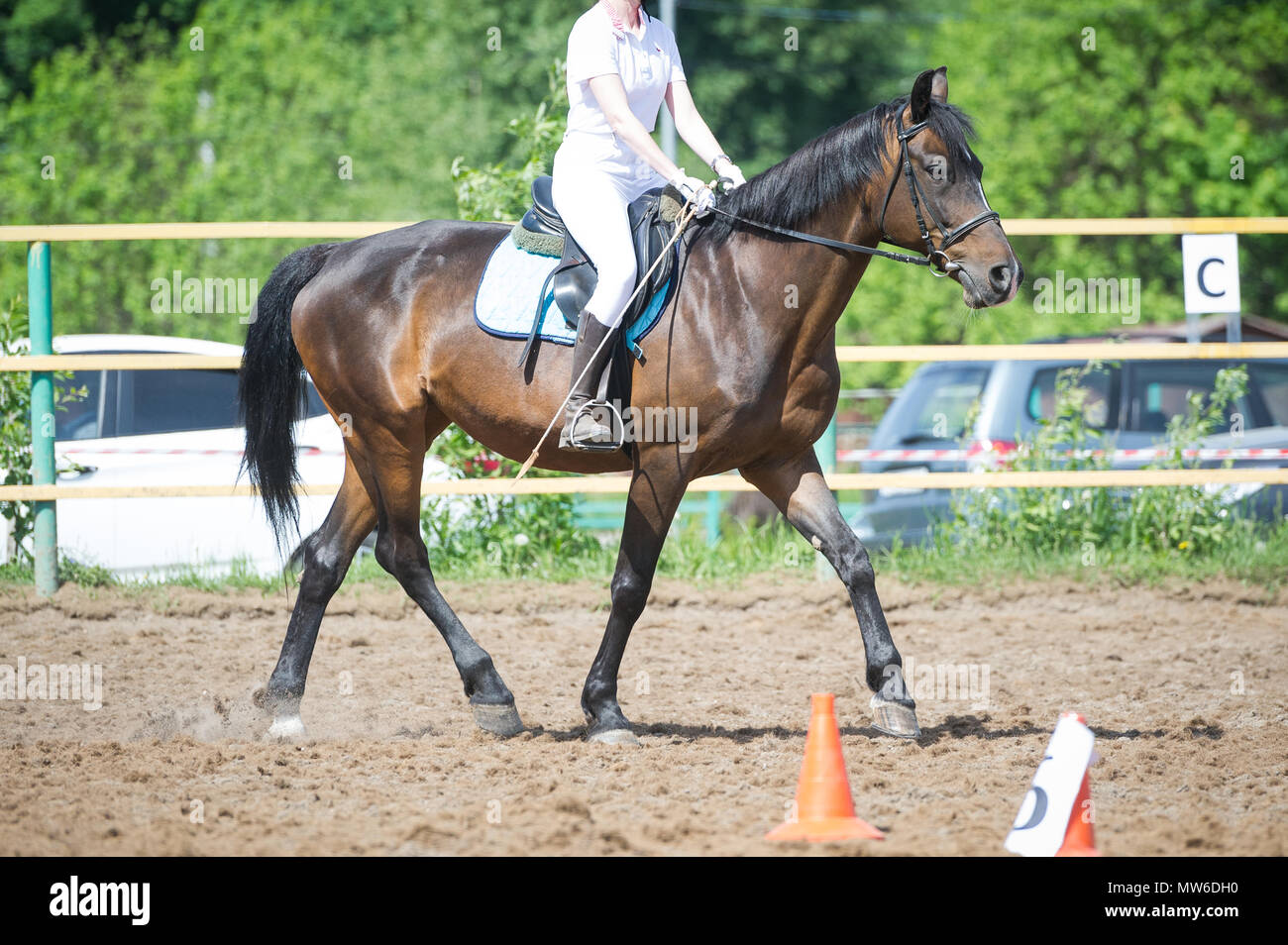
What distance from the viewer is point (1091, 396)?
913 centimetres

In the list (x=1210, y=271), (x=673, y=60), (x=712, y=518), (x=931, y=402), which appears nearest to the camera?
(x=673, y=60)

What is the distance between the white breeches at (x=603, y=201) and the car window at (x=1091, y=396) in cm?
455

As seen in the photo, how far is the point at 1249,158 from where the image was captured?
63.0 ft

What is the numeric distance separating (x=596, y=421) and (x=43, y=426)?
4.54 metres

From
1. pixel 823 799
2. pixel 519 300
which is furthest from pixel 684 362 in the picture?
pixel 823 799

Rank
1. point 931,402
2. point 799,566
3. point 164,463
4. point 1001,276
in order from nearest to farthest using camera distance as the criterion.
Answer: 1. point 1001,276
2. point 164,463
3. point 799,566
4. point 931,402

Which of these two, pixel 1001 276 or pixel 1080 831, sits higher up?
pixel 1001 276

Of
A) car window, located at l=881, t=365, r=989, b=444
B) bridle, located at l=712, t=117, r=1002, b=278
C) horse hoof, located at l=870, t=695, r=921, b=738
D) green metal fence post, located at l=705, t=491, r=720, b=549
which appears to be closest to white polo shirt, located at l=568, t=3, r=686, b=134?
bridle, located at l=712, t=117, r=1002, b=278

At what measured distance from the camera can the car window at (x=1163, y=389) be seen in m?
8.95

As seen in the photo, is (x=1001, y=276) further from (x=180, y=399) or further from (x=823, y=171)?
(x=180, y=399)

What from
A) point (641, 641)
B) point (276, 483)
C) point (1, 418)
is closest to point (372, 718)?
point (276, 483)

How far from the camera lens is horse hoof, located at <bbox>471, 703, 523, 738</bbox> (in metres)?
5.07

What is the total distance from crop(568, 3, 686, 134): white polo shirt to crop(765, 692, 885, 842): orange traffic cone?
2.48m

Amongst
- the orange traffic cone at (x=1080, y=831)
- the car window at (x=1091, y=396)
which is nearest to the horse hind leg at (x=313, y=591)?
the orange traffic cone at (x=1080, y=831)
